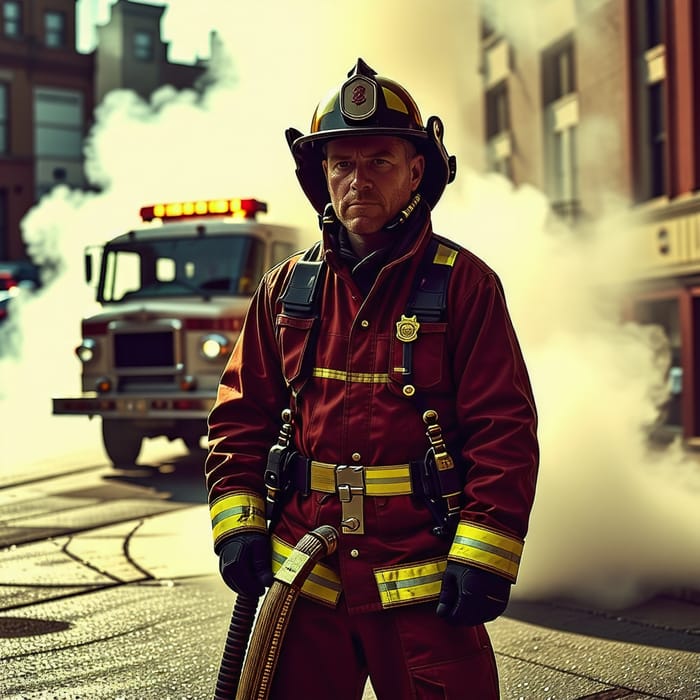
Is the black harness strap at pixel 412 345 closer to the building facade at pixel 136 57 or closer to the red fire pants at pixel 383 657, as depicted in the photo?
the red fire pants at pixel 383 657

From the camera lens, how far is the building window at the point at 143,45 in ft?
117

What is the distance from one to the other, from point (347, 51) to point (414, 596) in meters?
9.35

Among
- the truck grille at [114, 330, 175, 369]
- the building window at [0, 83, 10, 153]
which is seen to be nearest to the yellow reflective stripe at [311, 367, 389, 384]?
the truck grille at [114, 330, 175, 369]

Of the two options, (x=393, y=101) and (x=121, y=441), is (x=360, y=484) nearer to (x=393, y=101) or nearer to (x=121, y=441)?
(x=393, y=101)

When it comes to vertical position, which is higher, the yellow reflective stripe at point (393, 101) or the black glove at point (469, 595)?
the yellow reflective stripe at point (393, 101)

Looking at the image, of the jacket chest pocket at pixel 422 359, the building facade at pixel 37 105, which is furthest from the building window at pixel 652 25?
the building facade at pixel 37 105

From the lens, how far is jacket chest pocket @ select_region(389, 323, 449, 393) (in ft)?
Result: 7.79

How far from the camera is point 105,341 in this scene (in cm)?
1019

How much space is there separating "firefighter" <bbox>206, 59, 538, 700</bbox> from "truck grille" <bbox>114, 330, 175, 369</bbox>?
24.3 feet

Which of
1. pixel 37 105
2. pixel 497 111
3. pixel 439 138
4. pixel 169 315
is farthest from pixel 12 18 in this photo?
pixel 439 138

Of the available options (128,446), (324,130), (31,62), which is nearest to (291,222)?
(128,446)

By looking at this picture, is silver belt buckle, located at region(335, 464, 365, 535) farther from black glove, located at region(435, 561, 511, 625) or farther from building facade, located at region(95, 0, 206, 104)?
building facade, located at region(95, 0, 206, 104)

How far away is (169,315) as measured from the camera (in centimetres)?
982

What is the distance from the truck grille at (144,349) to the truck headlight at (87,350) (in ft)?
0.85
